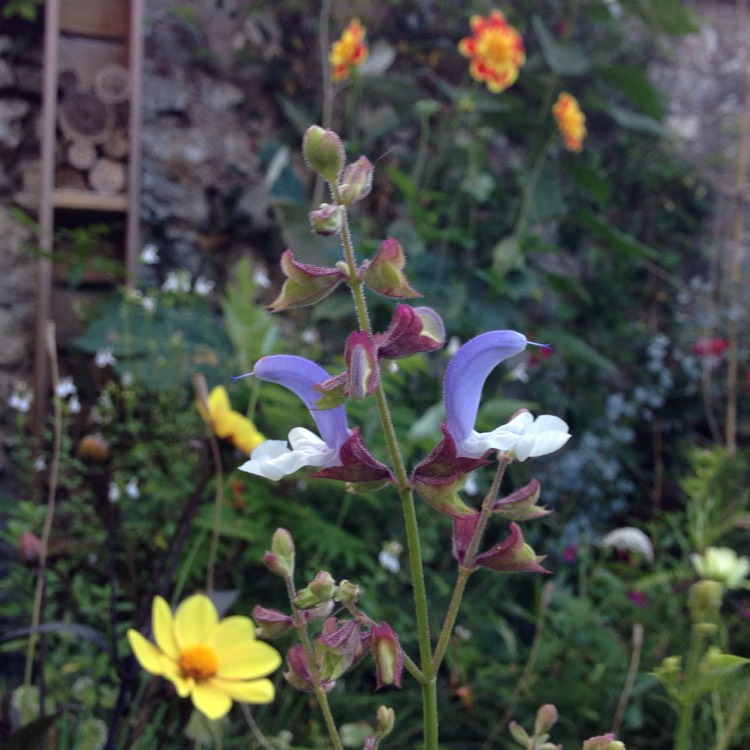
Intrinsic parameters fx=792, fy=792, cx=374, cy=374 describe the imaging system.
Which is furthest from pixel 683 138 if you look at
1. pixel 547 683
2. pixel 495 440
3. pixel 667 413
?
pixel 495 440

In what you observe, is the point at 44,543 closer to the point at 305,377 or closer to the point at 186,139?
the point at 305,377

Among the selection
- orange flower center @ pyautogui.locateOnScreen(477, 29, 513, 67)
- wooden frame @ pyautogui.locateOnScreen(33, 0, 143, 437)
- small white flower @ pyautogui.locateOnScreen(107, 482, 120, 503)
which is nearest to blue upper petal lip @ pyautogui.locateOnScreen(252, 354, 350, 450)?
small white flower @ pyautogui.locateOnScreen(107, 482, 120, 503)

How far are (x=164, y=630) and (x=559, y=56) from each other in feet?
7.20

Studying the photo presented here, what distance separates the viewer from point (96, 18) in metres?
→ 2.19

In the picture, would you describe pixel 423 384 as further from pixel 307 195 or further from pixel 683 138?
pixel 683 138

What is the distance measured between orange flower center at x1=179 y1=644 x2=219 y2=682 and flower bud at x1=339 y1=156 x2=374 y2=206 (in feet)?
1.45

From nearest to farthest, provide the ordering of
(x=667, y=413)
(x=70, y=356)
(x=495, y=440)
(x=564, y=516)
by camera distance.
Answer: (x=495, y=440)
(x=70, y=356)
(x=564, y=516)
(x=667, y=413)

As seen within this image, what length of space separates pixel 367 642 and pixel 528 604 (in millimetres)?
1594

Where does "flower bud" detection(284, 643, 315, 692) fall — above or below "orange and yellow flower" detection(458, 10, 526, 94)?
below

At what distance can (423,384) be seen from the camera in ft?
6.28

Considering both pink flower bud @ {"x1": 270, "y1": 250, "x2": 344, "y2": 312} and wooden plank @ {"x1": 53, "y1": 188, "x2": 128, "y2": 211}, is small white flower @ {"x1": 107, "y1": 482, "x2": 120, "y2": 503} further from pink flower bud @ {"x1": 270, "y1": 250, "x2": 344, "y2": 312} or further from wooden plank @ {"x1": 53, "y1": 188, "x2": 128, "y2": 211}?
wooden plank @ {"x1": 53, "y1": 188, "x2": 128, "y2": 211}

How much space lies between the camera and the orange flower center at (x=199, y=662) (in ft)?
2.21

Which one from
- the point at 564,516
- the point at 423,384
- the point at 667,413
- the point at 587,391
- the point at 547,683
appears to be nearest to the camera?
the point at 547,683

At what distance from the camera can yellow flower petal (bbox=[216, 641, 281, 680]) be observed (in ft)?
2.27
